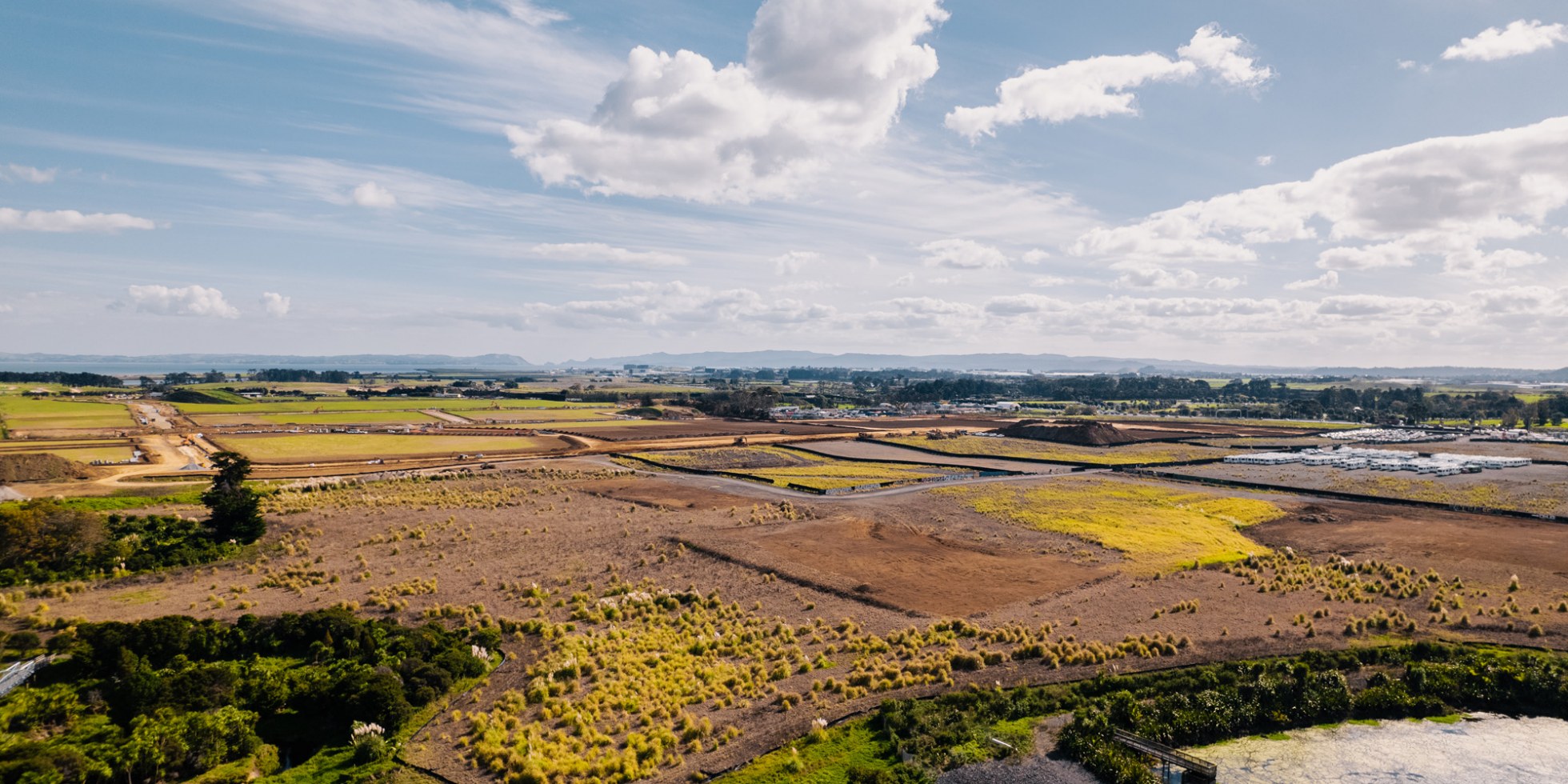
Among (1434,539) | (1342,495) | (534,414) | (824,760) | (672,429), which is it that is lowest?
(824,760)

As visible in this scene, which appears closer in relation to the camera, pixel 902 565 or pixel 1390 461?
pixel 902 565

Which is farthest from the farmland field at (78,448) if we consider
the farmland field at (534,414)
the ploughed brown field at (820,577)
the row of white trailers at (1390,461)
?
the row of white trailers at (1390,461)

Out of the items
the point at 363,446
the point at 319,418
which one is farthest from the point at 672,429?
the point at 319,418

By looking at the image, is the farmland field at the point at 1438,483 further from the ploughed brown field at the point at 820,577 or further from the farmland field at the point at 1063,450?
the ploughed brown field at the point at 820,577

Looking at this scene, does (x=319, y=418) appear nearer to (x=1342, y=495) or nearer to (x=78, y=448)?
(x=78, y=448)

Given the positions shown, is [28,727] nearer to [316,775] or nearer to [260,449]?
[316,775]

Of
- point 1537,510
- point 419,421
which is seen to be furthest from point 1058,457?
point 419,421
